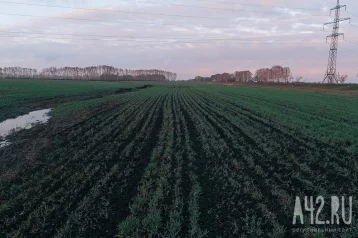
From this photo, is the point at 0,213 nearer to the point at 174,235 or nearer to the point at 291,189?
the point at 174,235

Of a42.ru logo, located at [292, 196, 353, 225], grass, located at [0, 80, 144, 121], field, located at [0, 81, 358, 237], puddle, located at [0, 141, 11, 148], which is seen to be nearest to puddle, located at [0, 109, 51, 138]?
puddle, located at [0, 141, 11, 148]

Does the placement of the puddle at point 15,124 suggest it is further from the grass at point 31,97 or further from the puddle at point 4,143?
the grass at point 31,97

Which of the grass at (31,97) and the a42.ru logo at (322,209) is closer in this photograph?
the a42.ru logo at (322,209)

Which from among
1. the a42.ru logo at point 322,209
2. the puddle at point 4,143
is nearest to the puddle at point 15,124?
the puddle at point 4,143

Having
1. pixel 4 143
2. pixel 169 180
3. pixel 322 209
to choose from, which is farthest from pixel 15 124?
pixel 322 209

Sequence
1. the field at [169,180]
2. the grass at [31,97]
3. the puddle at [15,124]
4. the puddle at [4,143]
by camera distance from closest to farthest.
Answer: the field at [169,180] < the puddle at [4,143] < the puddle at [15,124] < the grass at [31,97]

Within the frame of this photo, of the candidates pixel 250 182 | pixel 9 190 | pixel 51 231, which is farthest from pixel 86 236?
pixel 250 182

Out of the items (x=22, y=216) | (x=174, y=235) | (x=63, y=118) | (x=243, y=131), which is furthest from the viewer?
(x=63, y=118)

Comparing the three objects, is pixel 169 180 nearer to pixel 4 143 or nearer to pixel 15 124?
pixel 4 143
